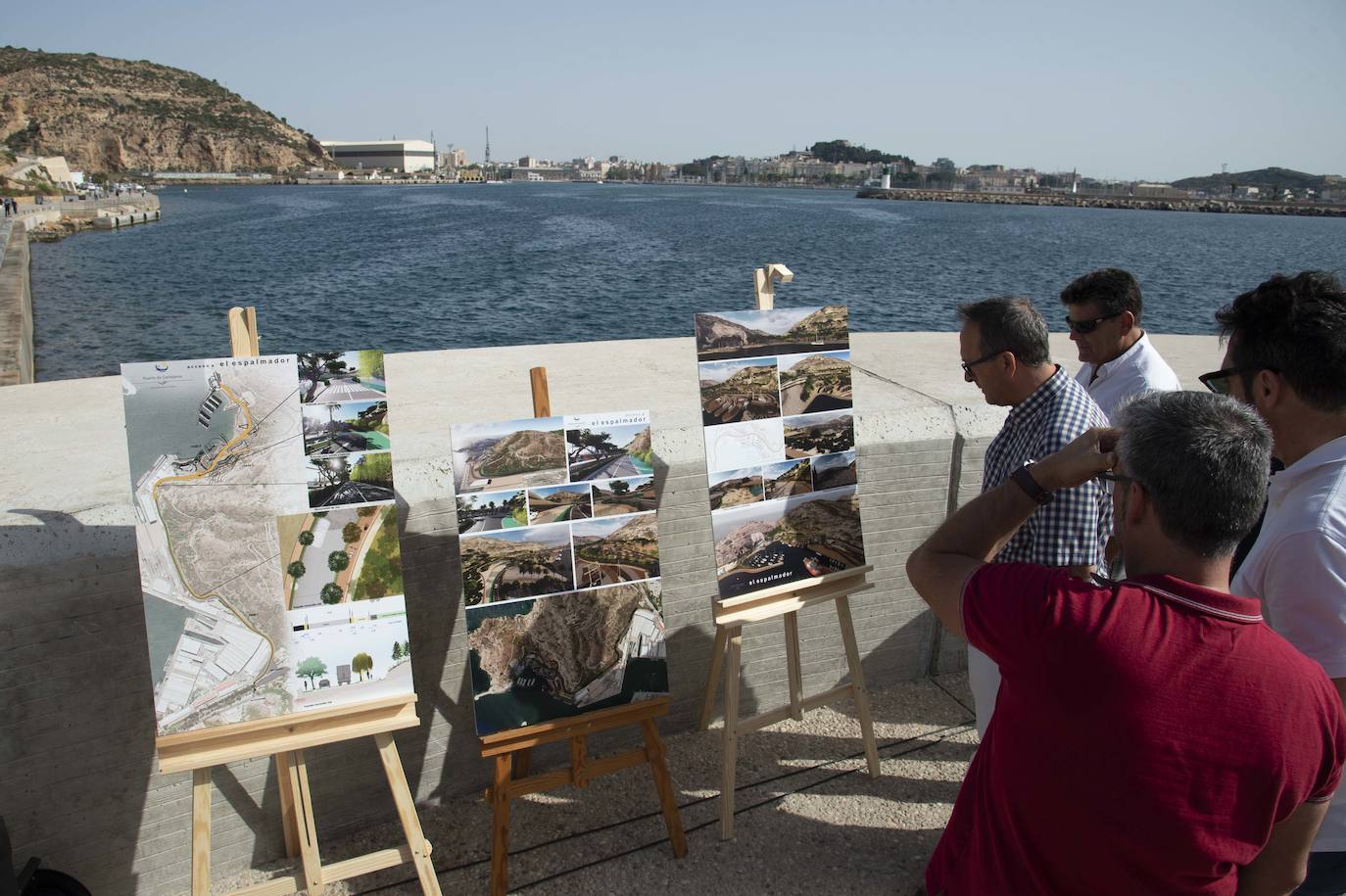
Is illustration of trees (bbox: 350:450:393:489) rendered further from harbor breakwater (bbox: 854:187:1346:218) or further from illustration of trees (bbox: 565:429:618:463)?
harbor breakwater (bbox: 854:187:1346:218)

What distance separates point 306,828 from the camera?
101 inches

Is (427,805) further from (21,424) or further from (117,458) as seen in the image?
(21,424)

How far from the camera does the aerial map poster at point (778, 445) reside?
309cm

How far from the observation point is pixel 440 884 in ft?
9.36

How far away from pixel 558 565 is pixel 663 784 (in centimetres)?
80

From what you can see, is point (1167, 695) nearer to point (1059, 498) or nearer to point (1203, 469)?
point (1203, 469)

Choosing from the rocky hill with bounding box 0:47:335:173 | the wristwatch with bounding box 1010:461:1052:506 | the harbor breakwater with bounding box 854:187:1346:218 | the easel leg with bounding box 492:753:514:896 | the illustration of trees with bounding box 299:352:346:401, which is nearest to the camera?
the wristwatch with bounding box 1010:461:1052:506

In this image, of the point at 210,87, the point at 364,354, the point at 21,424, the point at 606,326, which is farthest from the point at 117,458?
the point at 210,87

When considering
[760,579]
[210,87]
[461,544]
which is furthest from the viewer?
[210,87]

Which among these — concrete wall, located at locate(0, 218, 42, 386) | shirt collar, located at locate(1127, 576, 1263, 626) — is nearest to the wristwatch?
shirt collar, located at locate(1127, 576, 1263, 626)

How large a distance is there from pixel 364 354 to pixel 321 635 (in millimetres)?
825

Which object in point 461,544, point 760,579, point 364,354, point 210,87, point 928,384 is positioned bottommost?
point 760,579

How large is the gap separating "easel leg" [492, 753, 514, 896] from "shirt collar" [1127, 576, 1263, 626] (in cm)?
197

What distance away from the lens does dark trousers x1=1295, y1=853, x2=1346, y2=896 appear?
1.85 metres
